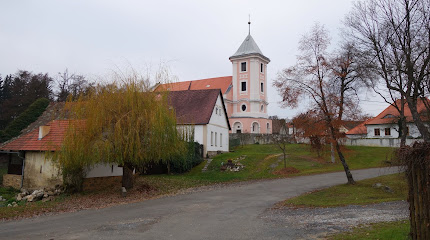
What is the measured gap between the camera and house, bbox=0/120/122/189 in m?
19.0

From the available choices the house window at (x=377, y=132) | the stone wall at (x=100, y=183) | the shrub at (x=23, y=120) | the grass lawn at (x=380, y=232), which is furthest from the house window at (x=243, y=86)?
the grass lawn at (x=380, y=232)

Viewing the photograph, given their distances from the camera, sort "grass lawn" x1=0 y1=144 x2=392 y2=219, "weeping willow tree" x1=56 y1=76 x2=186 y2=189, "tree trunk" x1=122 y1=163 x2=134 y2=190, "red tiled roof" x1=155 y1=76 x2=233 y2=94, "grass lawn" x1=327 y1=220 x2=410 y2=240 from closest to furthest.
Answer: "grass lawn" x1=327 y1=220 x2=410 y2=240 < "grass lawn" x1=0 y1=144 x2=392 y2=219 < "weeping willow tree" x1=56 y1=76 x2=186 y2=189 < "tree trunk" x1=122 y1=163 x2=134 y2=190 < "red tiled roof" x1=155 y1=76 x2=233 y2=94

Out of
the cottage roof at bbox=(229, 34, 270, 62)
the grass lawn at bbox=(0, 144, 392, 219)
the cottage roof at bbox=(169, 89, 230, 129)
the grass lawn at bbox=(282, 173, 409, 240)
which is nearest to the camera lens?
the grass lawn at bbox=(282, 173, 409, 240)

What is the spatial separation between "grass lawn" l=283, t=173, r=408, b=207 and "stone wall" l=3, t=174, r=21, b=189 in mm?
17359

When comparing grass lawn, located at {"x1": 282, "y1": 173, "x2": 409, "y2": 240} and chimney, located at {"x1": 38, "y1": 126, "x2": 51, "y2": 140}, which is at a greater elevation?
chimney, located at {"x1": 38, "y1": 126, "x2": 51, "y2": 140}

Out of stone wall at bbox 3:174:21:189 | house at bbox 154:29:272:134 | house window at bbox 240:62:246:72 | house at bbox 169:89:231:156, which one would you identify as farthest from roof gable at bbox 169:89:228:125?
house window at bbox 240:62:246:72

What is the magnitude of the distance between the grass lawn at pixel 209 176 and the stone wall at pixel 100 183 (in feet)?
3.25

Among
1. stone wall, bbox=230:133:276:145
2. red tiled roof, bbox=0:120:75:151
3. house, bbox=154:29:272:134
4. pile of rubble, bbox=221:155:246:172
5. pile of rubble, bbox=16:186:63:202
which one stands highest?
house, bbox=154:29:272:134

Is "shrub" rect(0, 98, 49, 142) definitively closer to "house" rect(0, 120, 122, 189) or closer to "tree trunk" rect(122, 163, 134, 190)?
"house" rect(0, 120, 122, 189)

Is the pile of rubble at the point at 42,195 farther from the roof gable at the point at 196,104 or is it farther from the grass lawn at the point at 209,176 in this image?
the roof gable at the point at 196,104

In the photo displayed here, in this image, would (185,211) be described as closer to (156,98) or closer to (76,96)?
(156,98)

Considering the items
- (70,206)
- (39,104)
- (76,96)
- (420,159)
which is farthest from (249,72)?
(420,159)

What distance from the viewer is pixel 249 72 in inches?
2190

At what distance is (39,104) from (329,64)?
34875 mm
